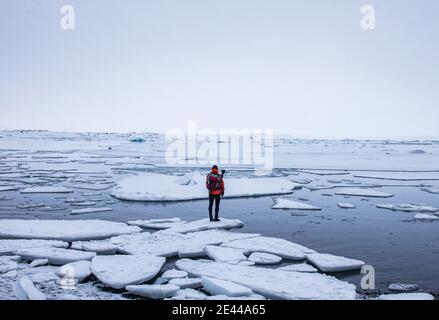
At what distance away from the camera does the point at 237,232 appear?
8469 mm

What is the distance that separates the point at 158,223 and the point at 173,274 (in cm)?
349

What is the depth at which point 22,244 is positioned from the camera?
6.93m

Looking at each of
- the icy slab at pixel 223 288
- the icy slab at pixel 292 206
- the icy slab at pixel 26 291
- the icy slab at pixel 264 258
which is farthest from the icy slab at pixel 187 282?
the icy slab at pixel 292 206

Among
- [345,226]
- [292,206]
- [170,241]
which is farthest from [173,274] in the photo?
[292,206]

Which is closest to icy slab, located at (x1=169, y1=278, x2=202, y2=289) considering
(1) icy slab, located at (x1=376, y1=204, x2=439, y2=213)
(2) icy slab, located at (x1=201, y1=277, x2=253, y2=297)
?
(2) icy slab, located at (x1=201, y1=277, x2=253, y2=297)

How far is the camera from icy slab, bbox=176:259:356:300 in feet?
16.0

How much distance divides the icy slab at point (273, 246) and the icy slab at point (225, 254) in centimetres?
25

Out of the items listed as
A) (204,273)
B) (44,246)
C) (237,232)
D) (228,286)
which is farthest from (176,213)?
(228,286)

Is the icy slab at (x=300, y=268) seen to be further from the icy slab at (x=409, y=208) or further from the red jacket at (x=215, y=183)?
the icy slab at (x=409, y=208)

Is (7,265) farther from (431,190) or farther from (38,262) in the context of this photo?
(431,190)

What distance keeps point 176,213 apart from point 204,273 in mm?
5099

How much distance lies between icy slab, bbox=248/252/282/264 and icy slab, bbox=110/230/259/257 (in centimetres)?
99

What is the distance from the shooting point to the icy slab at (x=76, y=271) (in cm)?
536
